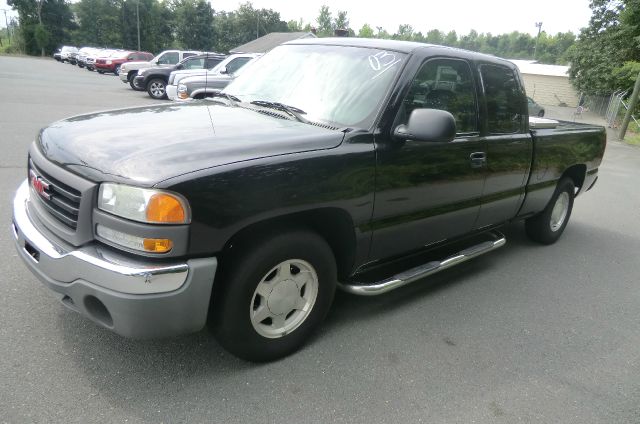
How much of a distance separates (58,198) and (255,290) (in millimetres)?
1132

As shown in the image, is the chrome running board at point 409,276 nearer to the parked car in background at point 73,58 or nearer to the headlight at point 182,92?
the headlight at point 182,92

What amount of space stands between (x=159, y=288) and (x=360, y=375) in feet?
4.30

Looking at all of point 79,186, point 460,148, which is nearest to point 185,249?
point 79,186

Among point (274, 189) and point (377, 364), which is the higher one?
point (274, 189)

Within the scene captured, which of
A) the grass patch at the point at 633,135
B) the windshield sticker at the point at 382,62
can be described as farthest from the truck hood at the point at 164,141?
the grass patch at the point at 633,135

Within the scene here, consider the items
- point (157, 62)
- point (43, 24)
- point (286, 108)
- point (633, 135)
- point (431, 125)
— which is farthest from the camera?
point (43, 24)

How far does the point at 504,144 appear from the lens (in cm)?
398

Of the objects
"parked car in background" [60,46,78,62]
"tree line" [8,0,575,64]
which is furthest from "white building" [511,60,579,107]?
"parked car in background" [60,46,78,62]

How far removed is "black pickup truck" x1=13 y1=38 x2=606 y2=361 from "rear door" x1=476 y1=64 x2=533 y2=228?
0.02 metres

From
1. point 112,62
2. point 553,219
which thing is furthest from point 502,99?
point 112,62

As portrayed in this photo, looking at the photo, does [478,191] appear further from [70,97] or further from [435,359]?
[70,97]

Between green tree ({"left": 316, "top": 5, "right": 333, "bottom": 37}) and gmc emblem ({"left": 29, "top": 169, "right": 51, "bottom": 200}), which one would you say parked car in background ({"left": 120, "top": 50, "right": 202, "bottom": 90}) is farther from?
green tree ({"left": 316, "top": 5, "right": 333, "bottom": 37})

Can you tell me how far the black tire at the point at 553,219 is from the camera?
526 centimetres

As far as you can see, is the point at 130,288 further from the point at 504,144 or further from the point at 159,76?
the point at 159,76
